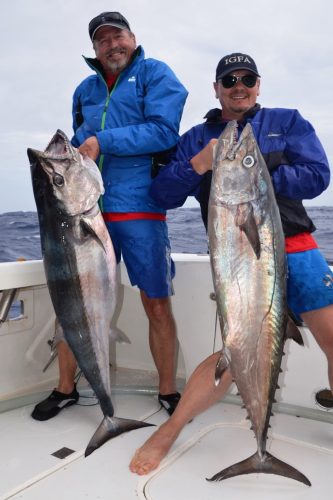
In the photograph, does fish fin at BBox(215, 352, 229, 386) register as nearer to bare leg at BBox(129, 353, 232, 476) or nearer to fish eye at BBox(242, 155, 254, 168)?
bare leg at BBox(129, 353, 232, 476)

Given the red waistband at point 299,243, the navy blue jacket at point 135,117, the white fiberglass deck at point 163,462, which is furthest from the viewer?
the navy blue jacket at point 135,117

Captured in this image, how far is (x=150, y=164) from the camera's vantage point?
3.20m

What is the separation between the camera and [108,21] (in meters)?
3.10

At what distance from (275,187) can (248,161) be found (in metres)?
0.44

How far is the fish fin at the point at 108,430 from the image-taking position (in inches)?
106

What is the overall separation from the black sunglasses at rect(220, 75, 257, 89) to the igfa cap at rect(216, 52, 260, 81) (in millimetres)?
26

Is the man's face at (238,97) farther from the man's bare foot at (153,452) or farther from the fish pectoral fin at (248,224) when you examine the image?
the man's bare foot at (153,452)

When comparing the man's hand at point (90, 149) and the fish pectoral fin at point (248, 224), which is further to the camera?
the man's hand at point (90, 149)

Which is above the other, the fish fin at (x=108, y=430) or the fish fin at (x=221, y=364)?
the fish fin at (x=221, y=364)

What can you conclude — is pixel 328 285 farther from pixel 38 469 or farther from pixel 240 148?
pixel 38 469

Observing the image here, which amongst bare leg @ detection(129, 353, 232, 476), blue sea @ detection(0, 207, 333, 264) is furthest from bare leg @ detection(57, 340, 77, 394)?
blue sea @ detection(0, 207, 333, 264)

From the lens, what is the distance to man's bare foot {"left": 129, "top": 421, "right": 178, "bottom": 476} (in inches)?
99.3

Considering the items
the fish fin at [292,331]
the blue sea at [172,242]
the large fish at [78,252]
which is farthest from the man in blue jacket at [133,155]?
the blue sea at [172,242]

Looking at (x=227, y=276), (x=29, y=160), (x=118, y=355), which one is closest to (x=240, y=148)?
(x=227, y=276)
